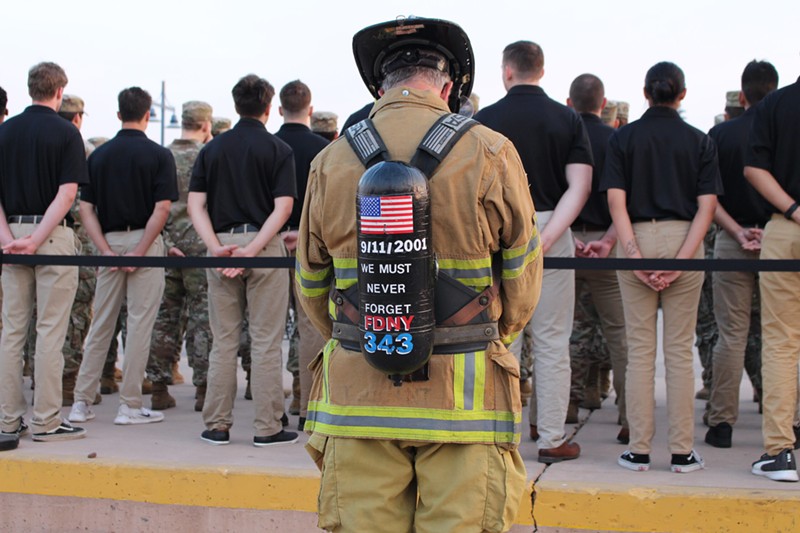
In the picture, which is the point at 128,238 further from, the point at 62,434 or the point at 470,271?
the point at 470,271

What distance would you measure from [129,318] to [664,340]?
355 centimetres

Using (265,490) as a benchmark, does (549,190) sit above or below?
above

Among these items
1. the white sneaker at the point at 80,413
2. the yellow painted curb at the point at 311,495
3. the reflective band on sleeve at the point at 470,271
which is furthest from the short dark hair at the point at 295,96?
the reflective band on sleeve at the point at 470,271

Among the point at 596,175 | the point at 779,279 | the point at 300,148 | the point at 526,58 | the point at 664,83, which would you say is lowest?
the point at 779,279

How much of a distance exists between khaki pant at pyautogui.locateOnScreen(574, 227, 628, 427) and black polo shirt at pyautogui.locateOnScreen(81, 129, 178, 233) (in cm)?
296

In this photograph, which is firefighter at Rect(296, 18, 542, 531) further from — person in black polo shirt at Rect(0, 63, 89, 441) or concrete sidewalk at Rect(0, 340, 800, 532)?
person in black polo shirt at Rect(0, 63, 89, 441)

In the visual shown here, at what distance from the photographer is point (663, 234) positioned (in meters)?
5.31

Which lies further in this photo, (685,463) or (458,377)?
(685,463)

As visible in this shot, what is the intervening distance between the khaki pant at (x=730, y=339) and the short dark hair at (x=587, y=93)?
1435 millimetres

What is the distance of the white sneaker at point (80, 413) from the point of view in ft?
21.7

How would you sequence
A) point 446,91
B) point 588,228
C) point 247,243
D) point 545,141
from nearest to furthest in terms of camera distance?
point 446,91, point 545,141, point 247,243, point 588,228

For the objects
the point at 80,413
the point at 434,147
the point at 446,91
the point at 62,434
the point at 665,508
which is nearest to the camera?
the point at 434,147

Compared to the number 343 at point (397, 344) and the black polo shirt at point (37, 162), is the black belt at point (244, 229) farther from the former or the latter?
the number 343 at point (397, 344)

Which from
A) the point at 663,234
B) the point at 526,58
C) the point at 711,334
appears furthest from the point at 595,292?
the point at 526,58
